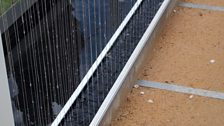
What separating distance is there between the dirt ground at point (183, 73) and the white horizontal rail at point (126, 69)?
0.24 metres

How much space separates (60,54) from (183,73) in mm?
1761

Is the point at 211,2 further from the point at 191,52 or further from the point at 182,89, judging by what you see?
the point at 182,89

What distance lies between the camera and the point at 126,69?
437cm

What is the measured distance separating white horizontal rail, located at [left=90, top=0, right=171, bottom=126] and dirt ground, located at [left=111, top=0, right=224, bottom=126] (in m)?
0.24

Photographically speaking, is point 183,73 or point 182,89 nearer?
point 182,89

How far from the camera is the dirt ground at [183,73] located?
423 centimetres

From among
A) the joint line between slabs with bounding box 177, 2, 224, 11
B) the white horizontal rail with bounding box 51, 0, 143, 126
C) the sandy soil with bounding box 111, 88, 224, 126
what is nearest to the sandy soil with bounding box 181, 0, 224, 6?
the joint line between slabs with bounding box 177, 2, 224, 11

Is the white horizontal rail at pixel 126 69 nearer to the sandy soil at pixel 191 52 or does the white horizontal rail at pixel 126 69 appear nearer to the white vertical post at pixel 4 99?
the sandy soil at pixel 191 52

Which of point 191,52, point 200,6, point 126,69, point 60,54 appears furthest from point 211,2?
point 60,54

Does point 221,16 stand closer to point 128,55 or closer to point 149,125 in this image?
point 128,55

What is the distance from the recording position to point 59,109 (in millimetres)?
3479

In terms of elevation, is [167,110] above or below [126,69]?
below

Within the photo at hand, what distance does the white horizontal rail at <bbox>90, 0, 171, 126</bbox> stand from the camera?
384cm

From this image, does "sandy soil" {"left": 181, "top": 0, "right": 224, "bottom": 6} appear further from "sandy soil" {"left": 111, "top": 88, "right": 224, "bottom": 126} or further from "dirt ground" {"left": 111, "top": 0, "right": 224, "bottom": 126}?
"sandy soil" {"left": 111, "top": 88, "right": 224, "bottom": 126}
